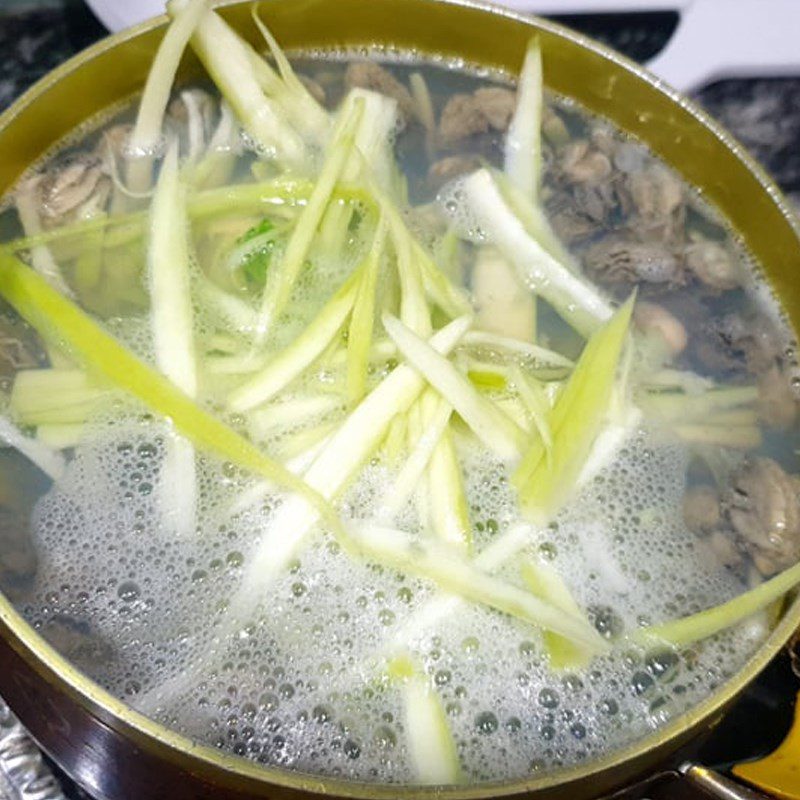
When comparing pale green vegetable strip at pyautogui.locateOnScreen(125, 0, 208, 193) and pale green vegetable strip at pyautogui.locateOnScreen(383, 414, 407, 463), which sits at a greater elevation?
pale green vegetable strip at pyautogui.locateOnScreen(125, 0, 208, 193)

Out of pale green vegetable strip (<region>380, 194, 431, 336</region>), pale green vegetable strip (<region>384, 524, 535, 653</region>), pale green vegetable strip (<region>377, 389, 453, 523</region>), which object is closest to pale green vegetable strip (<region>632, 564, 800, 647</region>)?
pale green vegetable strip (<region>384, 524, 535, 653</region>)

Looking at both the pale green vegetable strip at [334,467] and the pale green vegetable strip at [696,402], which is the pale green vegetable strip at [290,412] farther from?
the pale green vegetable strip at [696,402]

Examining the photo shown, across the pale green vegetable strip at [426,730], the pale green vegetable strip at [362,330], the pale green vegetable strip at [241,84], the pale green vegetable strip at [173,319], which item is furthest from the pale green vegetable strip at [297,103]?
the pale green vegetable strip at [426,730]

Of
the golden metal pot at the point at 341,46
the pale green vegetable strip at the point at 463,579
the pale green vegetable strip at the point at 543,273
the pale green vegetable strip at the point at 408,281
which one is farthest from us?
the pale green vegetable strip at the point at 543,273

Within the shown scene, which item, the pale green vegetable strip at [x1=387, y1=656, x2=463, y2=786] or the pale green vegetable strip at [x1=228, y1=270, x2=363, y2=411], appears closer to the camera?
the pale green vegetable strip at [x1=387, y1=656, x2=463, y2=786]

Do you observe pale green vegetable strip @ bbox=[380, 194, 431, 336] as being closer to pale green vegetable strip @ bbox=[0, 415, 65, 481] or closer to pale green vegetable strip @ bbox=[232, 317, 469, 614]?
pale green vegetable strip @ bbox=[232, 317, 469, 614]

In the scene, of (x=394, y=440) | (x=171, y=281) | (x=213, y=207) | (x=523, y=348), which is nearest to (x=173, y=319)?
(x=171, y=281)
